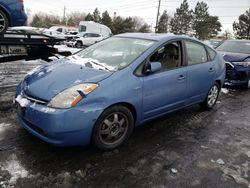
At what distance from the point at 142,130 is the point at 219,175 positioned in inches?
56.9

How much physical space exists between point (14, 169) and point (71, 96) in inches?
40.5

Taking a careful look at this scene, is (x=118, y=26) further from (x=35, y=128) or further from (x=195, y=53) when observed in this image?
(x=35, y=128)

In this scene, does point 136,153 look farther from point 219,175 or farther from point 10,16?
point 10,16

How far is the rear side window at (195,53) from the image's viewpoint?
454 cm

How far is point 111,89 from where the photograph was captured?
322 centimetres

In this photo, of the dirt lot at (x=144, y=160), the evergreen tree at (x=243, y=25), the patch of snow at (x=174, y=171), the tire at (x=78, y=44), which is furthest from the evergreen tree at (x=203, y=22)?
the patch of snow at (x=174, y=171)

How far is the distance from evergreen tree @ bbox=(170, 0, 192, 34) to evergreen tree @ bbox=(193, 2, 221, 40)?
141 cm

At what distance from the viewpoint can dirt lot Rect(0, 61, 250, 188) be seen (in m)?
2.84

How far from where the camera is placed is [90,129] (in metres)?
3.10

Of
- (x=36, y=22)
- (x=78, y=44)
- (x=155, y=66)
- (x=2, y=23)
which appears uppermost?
(x=2, y=23)

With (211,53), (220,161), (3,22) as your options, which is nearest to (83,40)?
(3,22)

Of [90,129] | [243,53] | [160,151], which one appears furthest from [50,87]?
[243,53]

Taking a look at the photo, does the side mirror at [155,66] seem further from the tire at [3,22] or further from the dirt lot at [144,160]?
the tire at [3,22]

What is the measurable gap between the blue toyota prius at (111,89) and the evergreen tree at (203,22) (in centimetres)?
5109
